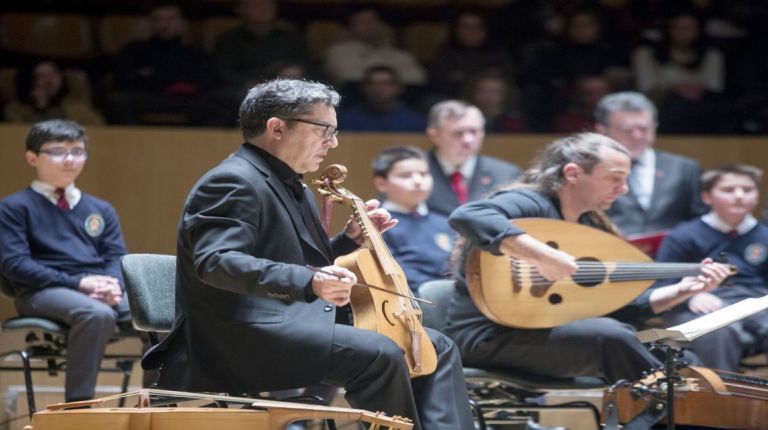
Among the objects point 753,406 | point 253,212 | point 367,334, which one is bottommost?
point 753,406

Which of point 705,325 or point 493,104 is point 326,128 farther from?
point 493,104

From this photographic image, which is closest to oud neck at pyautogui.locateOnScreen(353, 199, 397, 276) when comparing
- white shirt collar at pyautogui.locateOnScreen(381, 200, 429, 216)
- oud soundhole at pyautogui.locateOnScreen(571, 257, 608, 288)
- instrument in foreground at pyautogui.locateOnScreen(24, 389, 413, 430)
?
instrument in foreground at pyautogui.locateOnScreen(24, 389, 413, 430)

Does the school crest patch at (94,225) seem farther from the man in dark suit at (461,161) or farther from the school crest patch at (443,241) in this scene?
the man in dark suit at (461,161)

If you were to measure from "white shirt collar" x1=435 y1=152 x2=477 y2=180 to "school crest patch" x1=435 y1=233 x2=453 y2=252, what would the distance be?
64 centimetres

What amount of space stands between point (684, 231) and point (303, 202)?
251 cm

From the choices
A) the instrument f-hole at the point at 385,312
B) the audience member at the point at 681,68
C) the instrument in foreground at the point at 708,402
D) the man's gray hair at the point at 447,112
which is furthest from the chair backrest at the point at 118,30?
the instrument in foreground at the point at 708,402

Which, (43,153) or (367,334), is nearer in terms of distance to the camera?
(367,334)

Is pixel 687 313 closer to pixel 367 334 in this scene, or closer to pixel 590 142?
pixel 590 142

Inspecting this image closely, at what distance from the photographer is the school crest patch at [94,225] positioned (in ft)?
17.1

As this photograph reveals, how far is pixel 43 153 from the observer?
5.16 m

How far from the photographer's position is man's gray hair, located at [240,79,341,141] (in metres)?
3.61

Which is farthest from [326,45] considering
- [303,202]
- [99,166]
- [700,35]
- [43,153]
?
[303,202]

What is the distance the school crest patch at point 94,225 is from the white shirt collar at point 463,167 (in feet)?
6.34

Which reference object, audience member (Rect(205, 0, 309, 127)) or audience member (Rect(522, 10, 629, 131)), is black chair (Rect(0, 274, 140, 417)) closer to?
→ audience member (Rect(205, 0, 309, 127))
